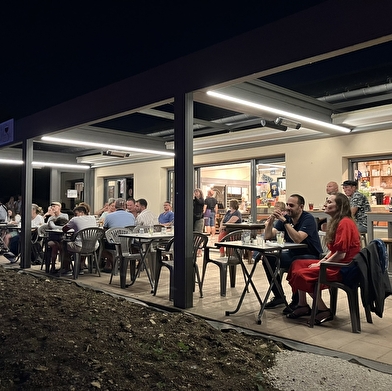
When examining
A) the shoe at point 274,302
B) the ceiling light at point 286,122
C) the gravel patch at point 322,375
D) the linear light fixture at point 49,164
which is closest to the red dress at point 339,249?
the shoe at point 274,302

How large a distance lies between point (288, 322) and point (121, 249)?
2985 millimetres

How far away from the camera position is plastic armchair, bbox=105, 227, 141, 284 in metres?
6.33

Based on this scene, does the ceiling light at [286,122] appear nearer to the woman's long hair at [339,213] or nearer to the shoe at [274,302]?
the woman's long hair at [339,213]

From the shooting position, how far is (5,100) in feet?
87.2

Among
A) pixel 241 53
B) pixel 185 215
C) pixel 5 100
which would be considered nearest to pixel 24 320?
pixel 185 215

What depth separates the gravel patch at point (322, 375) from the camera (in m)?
2.74

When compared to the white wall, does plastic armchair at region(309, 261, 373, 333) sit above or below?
below

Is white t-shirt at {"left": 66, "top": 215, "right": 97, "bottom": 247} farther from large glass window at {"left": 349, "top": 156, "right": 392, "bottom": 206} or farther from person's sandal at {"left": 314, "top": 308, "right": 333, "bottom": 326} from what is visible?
large glass window at {"left": 349, "top": 156, "right": 392, "bottom": 206}

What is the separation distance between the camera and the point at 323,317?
435cm

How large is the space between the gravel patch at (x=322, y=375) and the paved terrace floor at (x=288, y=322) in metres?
0.21

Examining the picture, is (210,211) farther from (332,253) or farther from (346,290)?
(346,290)

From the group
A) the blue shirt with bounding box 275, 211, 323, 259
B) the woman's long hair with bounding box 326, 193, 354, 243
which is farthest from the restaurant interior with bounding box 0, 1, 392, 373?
the woman's long hair with bounding box 326, 193, 354, 243

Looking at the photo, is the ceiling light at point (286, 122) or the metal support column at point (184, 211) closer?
the metal support column at point (184, 211)

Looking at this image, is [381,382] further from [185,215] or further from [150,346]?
[185,215]
